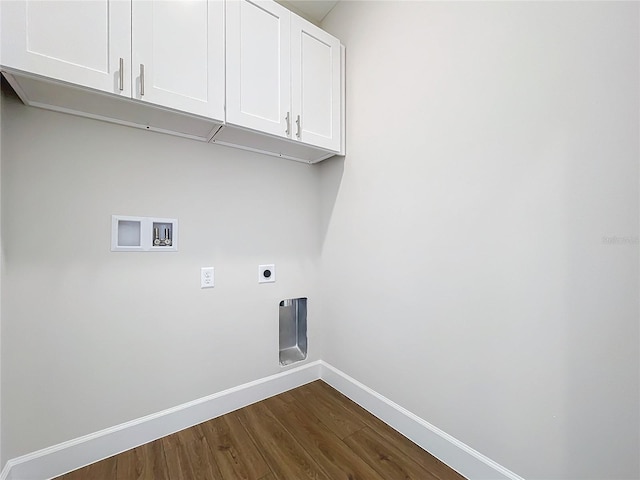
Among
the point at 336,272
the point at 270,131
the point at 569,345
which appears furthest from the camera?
the point at 336,272

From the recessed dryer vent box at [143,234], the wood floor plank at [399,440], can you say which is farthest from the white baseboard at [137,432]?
the recessed dryer vent box at [143,234]

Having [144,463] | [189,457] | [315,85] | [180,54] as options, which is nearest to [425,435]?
[189,457]

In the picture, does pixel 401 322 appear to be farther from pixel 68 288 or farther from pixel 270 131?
pixel 68 288

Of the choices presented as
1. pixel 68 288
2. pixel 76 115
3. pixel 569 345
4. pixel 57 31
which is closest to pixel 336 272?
pixel 569 345

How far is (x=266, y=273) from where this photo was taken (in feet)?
6.67

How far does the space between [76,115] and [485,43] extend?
1.98m

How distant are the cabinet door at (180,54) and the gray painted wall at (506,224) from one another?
0.95 m

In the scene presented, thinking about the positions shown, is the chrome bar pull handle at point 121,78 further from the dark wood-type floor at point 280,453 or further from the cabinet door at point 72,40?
the dark wood-type floor at point 280,453

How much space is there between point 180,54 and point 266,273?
53.4 inches

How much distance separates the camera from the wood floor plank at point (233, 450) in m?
1.39

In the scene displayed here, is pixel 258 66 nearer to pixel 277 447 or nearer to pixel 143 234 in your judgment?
pixel 143 234

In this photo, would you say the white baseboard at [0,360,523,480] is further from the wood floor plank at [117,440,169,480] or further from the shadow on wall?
the shadow on wall

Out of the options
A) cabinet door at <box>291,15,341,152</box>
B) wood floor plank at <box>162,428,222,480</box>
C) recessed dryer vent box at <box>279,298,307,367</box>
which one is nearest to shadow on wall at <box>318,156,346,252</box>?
cabinet door at <box>291,15,341,152</box>

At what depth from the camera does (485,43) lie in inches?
50.4
